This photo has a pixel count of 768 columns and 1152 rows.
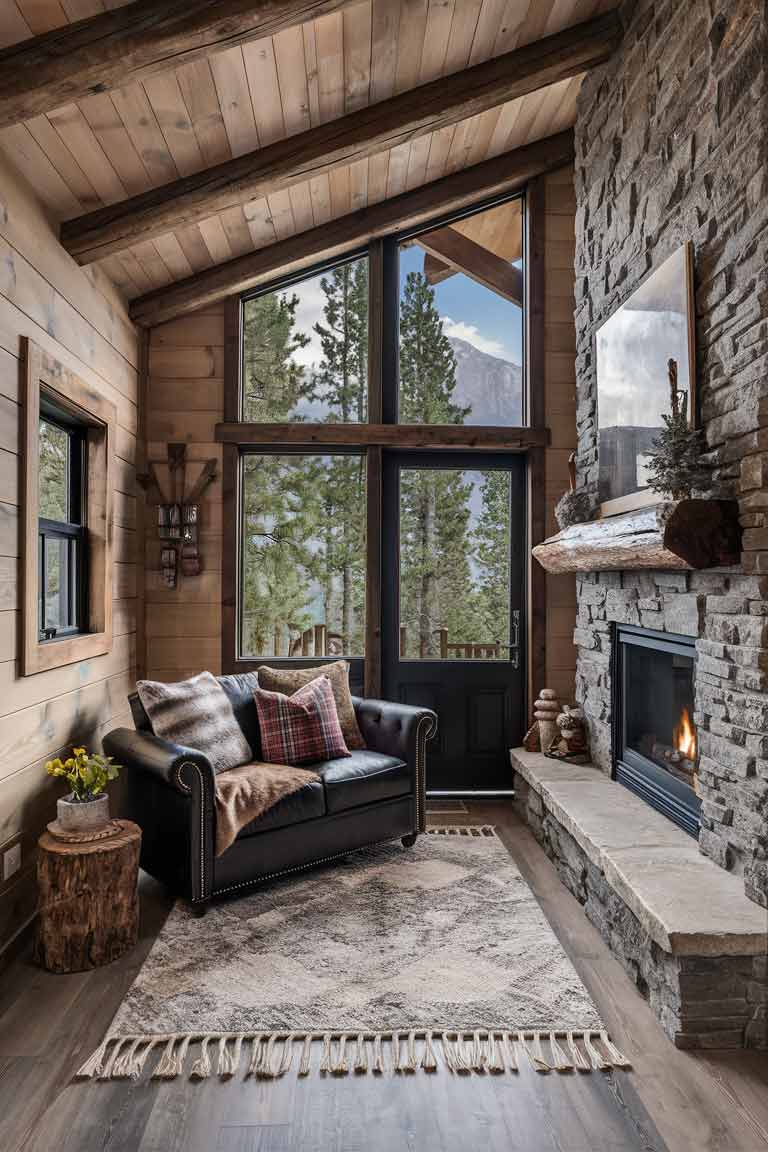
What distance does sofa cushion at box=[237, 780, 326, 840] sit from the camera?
122 inches

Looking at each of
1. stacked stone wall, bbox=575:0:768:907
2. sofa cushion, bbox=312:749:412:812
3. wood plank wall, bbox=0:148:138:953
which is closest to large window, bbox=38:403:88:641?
wood plank wall, bbox=0:148:138:953

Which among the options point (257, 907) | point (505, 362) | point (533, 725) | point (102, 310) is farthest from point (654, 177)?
point (257, 907)

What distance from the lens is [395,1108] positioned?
1.91 meters

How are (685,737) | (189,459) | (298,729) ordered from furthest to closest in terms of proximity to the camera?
(189,459)
(298,729)
(685,737)

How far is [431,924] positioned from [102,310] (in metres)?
3.14

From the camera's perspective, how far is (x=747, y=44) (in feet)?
7.83

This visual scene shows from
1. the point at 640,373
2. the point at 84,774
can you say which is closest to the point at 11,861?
the point at 84,774

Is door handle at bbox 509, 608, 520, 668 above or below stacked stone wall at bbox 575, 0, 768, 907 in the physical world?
below

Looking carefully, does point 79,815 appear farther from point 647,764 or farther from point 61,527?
point 647,764

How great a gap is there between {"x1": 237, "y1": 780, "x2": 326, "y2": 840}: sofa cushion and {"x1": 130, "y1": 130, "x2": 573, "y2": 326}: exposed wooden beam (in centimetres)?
272

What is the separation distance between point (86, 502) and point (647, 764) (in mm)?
2913

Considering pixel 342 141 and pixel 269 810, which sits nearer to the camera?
pixel 269 810

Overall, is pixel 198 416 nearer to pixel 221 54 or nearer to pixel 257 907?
pixel 221 54

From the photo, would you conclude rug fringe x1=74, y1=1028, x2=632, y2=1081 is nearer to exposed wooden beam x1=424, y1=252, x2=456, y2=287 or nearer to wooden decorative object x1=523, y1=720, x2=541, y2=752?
wooden decorative object x1=523, y1=720, x2=541, y2=752
